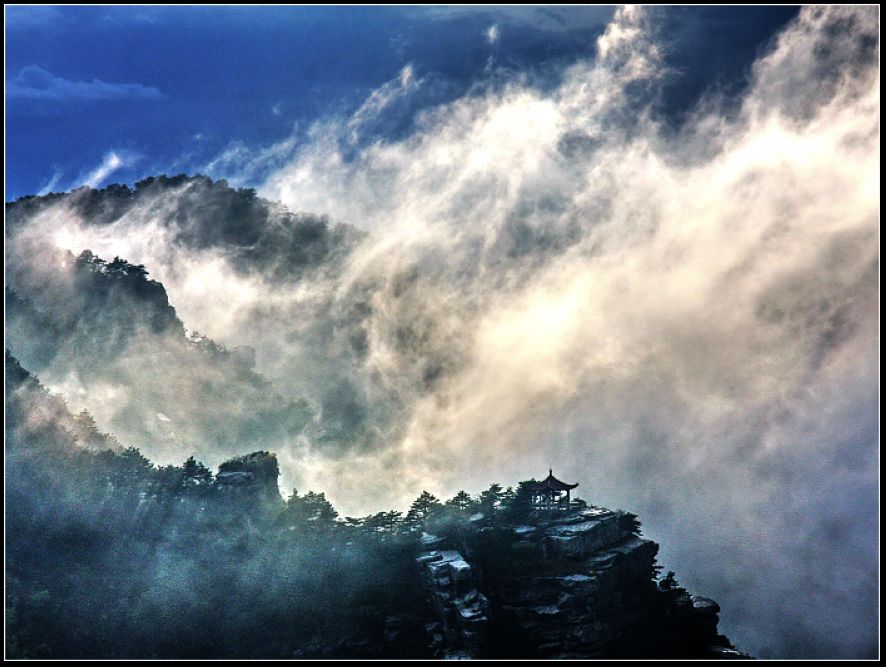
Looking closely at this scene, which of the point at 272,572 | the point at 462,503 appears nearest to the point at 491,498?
the point at 462,503

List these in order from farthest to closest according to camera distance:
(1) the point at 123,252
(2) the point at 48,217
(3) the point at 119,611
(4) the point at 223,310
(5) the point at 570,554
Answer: (4) the point at 223,310, (1) the point at 123,252, (2) the point at 48,217, (5) the point at 570,554, (3) the point at 119,611

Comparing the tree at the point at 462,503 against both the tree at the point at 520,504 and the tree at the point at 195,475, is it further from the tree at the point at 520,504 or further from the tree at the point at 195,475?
the tree at the point at 195,475

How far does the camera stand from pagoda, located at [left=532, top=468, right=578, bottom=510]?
225ft

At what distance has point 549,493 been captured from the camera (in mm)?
68812

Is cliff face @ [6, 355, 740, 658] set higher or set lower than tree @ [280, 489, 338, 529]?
lower

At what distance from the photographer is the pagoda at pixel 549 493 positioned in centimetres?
6862

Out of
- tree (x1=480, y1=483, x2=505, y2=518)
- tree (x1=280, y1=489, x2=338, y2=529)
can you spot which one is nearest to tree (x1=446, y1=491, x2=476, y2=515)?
tree (x1=480, y1=483, x2=505, y2=518)

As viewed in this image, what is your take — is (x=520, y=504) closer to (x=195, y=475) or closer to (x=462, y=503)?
(x=462, y=503)

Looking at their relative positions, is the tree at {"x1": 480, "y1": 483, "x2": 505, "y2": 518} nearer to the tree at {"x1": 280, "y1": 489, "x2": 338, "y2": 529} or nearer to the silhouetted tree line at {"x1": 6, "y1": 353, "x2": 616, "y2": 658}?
the silhouetted tree line at {"x1": 6, "y1": 353, "x2": 616, "y2": 658}

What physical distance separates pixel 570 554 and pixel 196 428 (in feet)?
218

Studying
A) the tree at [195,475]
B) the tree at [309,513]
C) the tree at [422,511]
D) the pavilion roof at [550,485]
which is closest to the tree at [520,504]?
the pavilion roof at [550,485]

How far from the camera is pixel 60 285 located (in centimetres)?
9256

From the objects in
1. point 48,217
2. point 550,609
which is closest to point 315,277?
point 48,217

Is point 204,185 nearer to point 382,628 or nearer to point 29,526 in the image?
point 29,526
